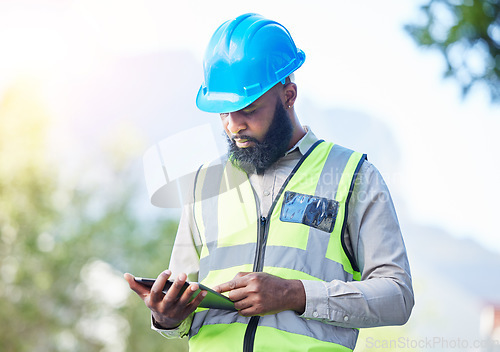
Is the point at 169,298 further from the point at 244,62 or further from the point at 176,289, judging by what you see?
the point at 244,62

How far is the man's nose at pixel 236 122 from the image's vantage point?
1.57 metres

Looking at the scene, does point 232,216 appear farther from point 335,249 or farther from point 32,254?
point 32,254

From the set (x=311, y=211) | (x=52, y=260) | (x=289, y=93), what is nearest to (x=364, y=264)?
(x=311, y=211)

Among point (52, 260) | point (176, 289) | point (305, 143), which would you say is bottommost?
point (52, 260)

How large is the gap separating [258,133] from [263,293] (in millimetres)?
451

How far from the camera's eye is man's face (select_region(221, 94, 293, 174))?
61.8 inches

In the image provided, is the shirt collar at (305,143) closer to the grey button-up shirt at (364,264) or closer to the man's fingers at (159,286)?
the grey button-up shirt at (364,264)

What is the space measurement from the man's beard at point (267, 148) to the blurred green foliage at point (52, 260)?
11.3 metres

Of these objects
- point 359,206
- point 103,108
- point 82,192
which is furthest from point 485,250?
point 359,206

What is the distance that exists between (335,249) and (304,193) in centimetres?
16

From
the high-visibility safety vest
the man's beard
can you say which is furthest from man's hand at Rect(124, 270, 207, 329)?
the man's beard

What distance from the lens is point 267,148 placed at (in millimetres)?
1579

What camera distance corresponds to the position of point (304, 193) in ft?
4.95

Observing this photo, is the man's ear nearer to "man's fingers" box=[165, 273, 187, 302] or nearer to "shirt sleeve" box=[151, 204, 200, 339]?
"shirt sleeve" box=[151, 204, 200, 339]
